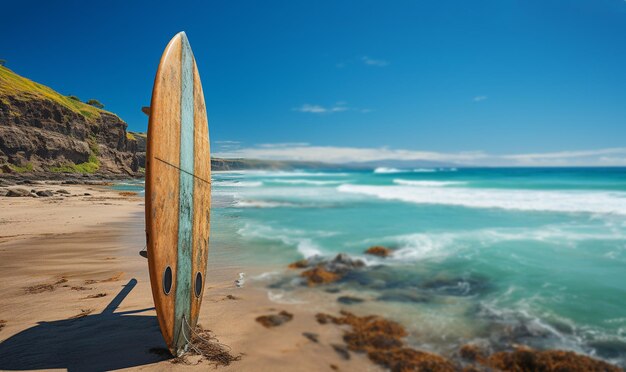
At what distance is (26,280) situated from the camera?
541cm

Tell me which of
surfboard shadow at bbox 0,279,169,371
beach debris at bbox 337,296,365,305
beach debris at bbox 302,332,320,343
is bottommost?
beach debris at bbox 337,296,365,305

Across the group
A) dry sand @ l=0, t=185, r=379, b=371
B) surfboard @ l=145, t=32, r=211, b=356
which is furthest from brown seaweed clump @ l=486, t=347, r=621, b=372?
surfboard @ l=145, t=32, r=211, b=356

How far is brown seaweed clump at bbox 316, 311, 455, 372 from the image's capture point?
3908 millimetres

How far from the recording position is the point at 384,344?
4266mm

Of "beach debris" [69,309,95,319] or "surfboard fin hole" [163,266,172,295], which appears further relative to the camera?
"beach debris" [69,309,95,319]

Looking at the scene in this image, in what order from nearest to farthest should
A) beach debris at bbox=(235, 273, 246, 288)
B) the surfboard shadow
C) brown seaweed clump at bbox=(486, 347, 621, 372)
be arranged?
the surfboard shadow < brown seaweed clump at bbox=(486, 347, 621, 372) < beach debris at bbox=(235, 273, 246, 288)

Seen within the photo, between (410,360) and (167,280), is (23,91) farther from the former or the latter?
(410,360)

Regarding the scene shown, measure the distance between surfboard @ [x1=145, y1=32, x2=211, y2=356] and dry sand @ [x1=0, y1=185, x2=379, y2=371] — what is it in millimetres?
625

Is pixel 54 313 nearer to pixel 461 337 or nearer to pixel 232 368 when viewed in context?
pixel 232 368

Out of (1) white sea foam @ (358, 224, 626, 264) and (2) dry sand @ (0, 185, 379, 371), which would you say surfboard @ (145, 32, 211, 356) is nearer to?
(2) dry sand @ (0, 185, 379, 371)

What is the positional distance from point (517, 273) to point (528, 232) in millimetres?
5745

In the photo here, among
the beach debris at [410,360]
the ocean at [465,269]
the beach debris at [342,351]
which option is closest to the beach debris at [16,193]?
the ocean at [465,269]

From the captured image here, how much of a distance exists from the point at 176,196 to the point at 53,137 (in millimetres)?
44198

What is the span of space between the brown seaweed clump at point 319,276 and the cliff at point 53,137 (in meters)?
38.5
